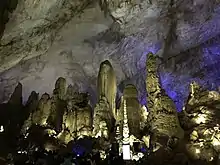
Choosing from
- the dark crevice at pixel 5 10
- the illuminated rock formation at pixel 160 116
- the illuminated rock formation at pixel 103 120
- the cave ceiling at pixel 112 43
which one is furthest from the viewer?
the cave ceiling at pixel 112 43

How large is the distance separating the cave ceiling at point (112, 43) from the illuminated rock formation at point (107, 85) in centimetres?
335

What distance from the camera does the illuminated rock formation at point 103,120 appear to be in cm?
1836

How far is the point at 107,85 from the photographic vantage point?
69.6ft

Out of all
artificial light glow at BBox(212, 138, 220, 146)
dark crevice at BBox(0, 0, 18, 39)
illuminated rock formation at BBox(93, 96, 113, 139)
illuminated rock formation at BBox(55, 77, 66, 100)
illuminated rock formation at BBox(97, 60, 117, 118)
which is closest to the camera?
dark crevice at BBox(0, 0, 18, 39)

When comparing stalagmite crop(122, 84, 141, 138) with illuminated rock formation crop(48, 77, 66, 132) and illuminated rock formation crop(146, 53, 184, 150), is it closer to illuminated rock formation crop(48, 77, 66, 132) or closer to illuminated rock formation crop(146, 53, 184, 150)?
illuminated rock formation crop(146, 53, 184, 150)

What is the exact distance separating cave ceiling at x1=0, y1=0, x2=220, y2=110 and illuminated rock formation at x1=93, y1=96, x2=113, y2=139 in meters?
5.42

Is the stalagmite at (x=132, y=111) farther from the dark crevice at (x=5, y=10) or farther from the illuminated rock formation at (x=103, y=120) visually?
the dark crevice at (x=5, y=10)

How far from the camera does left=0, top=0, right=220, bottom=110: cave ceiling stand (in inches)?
766

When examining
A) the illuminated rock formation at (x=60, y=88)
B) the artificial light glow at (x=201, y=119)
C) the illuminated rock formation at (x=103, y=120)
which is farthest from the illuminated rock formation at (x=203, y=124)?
the illuminated rock formation at (x=60, y=88)

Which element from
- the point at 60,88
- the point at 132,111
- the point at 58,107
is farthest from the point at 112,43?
the point at 132,111

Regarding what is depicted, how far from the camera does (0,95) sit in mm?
26422

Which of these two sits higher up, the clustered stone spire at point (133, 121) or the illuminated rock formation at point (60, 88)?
the illuminated rock formation at point (60, 88)

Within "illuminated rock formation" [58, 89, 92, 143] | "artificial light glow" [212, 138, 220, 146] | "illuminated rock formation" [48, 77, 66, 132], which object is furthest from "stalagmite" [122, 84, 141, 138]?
"illuminated rock formation" [48, 77, 66, 132]

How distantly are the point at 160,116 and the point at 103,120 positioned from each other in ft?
12.6
